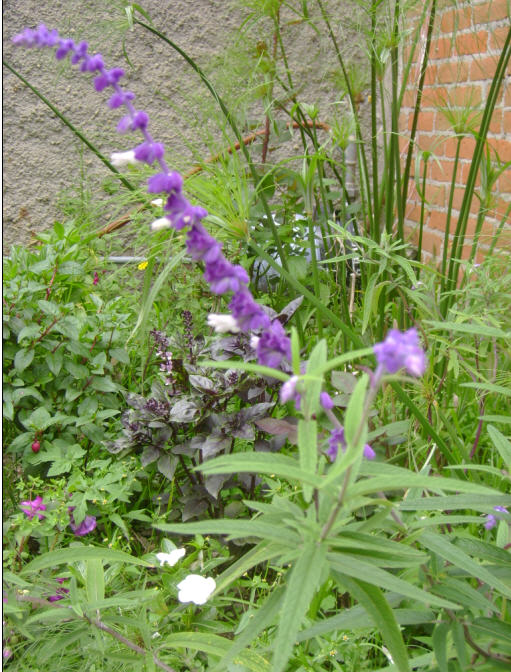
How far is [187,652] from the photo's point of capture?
1022 mm

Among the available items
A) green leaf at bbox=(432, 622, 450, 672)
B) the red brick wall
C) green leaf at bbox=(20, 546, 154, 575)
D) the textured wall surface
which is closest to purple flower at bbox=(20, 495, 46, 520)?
green leaf at bbox=(20, 546, 154, 575)

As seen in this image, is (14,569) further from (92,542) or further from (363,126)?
(363,126)

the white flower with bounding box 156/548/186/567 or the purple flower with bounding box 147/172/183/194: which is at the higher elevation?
the purple flower with bounding box 147/172/183/194

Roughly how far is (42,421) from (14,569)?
0.43 meters

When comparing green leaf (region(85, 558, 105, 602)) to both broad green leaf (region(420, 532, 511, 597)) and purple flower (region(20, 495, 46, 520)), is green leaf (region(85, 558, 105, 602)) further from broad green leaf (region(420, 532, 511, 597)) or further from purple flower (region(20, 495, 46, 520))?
broad green leaf (region(420, 532, 511, 597))

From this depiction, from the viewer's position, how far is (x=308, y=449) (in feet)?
1.65

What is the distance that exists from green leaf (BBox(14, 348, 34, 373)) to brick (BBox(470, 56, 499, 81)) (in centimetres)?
180

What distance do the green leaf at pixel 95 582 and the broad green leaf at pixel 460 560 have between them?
46cm

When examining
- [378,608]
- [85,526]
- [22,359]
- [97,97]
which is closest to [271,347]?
[378,608]

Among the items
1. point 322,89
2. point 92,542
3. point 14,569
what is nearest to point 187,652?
point 14,569

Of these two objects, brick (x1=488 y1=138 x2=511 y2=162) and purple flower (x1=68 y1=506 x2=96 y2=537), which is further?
brick (x1=488 y1=138 x2=511 y2=162)

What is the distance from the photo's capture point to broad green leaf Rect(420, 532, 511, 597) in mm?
649

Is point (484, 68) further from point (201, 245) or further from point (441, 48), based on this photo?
point (201, 245)

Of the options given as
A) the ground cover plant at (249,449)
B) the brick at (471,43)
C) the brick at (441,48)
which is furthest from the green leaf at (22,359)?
the brick at (441,48)
